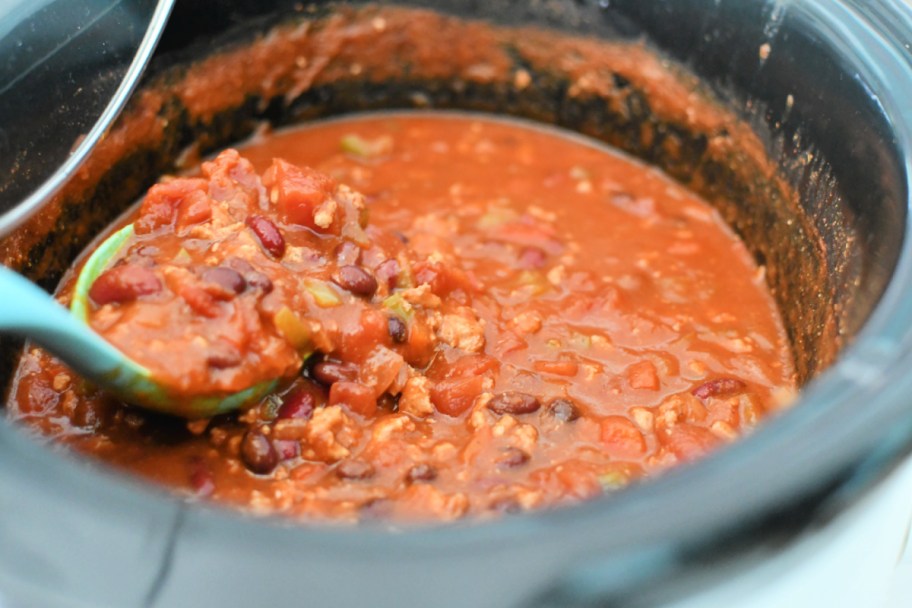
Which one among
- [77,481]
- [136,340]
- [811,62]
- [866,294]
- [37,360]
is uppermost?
[811,62]

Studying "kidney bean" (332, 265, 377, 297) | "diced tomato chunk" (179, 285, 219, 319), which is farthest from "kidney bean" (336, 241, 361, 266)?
"diced tomato chunk" (179, 285, 219, 319)

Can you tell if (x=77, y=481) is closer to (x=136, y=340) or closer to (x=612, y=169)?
(x=136, y=340)

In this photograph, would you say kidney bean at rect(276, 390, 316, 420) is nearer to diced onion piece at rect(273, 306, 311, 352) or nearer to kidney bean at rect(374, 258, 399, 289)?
diced onion piece at rect(273, 306, 311, 352)

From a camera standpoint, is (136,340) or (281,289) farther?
(281,289)

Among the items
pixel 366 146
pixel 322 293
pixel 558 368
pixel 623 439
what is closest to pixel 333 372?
pixel 322 293

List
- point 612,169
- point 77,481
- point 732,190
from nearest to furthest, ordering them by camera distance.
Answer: point 77,481 → point 732,190 → point 612,169

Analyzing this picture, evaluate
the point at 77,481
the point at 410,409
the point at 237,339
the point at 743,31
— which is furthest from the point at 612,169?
the point at 77,481
